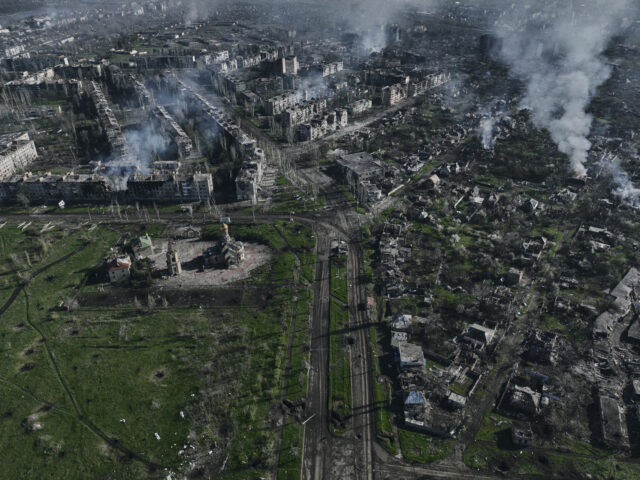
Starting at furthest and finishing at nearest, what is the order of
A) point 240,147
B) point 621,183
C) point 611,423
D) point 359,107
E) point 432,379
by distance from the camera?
point 359,107 < point 240,147 < point 621,183 < point 432,379 < point 611,423

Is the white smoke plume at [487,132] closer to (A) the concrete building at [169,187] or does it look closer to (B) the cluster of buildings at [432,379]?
(B) the cluster of buildings at [432,379]

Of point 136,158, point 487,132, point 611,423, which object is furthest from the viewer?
point 487,132

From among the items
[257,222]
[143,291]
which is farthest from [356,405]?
[257,222]

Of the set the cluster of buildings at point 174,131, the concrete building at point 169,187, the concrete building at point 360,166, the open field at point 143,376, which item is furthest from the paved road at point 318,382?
the cluster of buildings at point 174,131

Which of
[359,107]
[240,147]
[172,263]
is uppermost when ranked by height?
[240,147]

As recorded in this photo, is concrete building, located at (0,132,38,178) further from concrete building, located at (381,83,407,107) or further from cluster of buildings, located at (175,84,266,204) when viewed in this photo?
concrete building, located at (381,83,407,107)

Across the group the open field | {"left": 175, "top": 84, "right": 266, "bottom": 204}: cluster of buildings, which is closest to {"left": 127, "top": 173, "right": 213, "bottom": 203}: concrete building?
{"left": 175, "top": 84, "right": 266, "bottom": 204}: cluster of buildings

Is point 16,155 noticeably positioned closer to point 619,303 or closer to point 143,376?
point 143,376

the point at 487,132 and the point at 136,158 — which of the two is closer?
the point at 136,158

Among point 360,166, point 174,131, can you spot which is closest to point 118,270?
point 360,166
